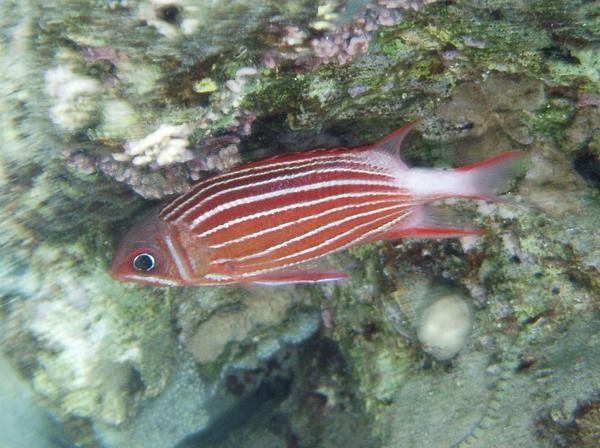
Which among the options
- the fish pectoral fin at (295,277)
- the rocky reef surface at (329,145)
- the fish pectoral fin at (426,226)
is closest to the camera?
the rocky reef surface at (329,145)

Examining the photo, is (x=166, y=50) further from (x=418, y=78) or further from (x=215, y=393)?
(x=215, y=393)

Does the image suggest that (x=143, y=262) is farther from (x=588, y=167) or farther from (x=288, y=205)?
(x=588, y=167)

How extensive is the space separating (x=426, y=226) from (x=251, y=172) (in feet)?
3.79

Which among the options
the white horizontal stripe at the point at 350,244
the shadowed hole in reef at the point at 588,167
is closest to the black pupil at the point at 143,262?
the white horizontal stripe at the point at 350,244

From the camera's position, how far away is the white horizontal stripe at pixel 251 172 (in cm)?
288

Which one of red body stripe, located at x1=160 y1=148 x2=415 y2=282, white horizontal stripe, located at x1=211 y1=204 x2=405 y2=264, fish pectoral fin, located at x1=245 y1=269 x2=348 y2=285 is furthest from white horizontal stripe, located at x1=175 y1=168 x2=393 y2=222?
fish pectoral fin, located at x1=245 y1=269 x2=348 y2=285

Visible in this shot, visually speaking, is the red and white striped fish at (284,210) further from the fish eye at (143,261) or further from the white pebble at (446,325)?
the white pebble at (446,325)

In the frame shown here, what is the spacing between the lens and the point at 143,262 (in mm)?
2902

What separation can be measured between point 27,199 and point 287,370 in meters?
3.05

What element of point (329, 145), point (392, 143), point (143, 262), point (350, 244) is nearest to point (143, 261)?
point (143, 262)

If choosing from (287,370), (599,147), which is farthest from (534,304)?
(287,370)

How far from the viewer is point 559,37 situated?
2490 mm

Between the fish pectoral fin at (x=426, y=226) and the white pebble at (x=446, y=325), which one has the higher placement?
the fish pectoral fin at (x=426, y=226)

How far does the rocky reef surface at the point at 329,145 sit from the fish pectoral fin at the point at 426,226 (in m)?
0.31
